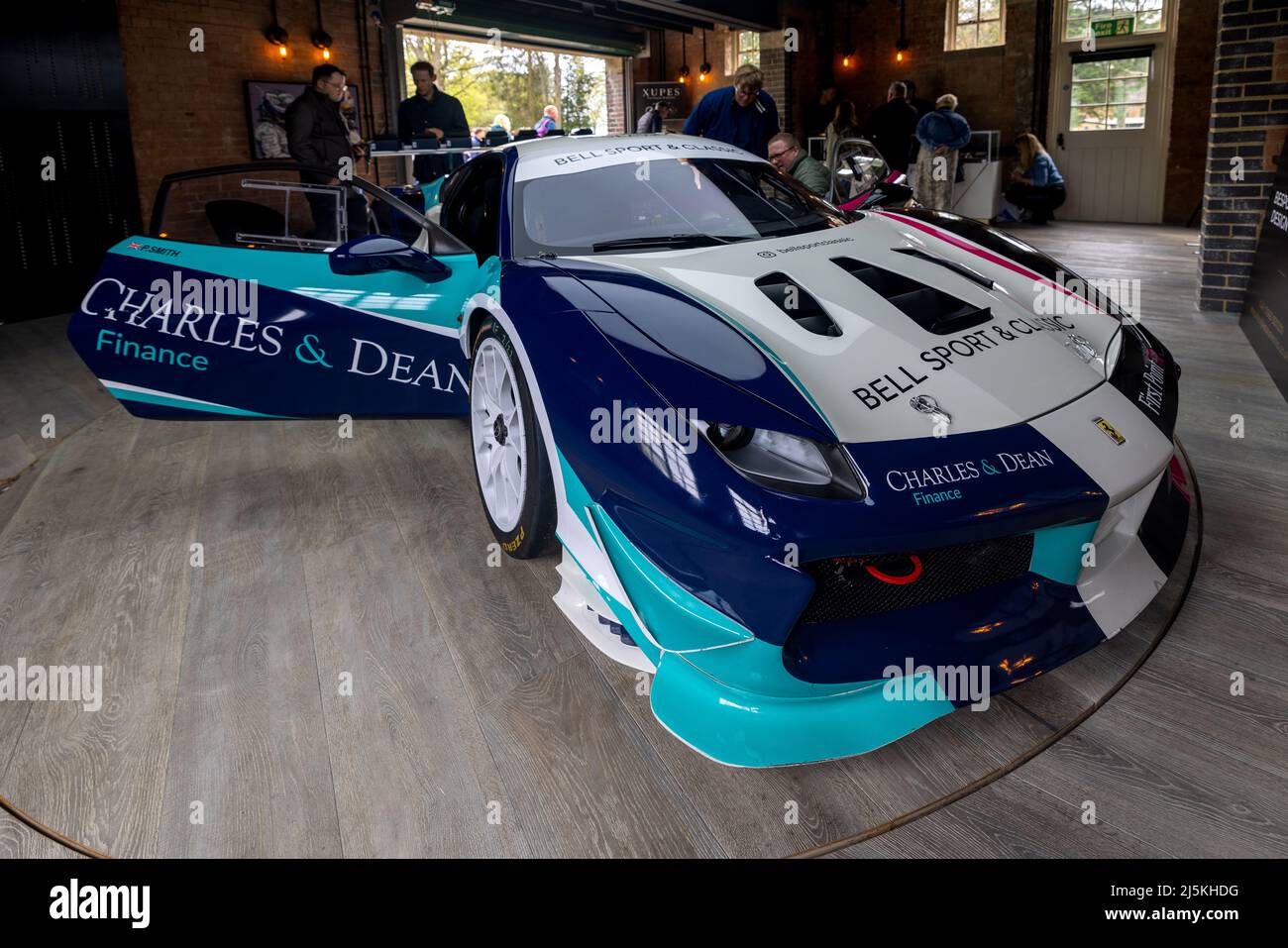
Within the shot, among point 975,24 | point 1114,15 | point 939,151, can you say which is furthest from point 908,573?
point 975,24

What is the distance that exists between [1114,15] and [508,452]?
11.2 metres

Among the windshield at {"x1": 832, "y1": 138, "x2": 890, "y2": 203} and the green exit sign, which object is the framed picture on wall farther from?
the green exit sign

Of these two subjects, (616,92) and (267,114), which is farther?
(616,92)

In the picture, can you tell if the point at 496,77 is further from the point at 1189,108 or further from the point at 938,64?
the point at 1189,108

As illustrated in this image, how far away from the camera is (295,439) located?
346cm

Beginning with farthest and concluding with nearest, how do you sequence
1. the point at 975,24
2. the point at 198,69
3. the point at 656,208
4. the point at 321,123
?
the point at 975,24, the point at 198,69, the point at 321,123, the point at 656,208

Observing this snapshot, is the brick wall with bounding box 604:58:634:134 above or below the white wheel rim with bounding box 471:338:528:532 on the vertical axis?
above

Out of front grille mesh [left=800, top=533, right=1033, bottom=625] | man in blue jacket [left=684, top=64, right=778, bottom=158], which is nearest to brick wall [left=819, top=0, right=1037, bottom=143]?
man in blue jacket [left=684, top=64, right=778, bottom=158]

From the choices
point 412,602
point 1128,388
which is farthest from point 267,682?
point 1128,388

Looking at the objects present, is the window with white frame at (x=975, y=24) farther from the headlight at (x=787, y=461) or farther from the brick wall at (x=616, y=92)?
the headlight at (x=787, y=461)

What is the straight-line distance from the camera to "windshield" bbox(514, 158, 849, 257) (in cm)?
234

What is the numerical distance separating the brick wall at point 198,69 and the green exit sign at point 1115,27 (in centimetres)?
857

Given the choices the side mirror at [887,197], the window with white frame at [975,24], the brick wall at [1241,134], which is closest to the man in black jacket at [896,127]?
the window with white frame at [975,24]

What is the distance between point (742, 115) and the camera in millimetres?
5594
